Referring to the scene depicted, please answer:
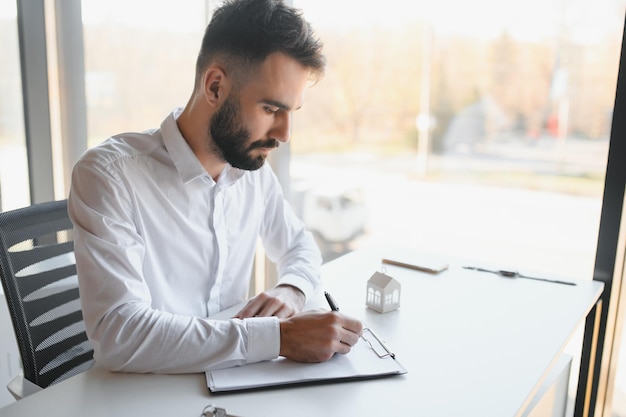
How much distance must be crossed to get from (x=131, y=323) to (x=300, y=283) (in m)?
0.50

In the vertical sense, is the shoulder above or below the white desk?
above

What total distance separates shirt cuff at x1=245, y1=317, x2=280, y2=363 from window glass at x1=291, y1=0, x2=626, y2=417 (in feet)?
3.24

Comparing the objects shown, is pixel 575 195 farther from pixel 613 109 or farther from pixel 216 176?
pixel 216 176

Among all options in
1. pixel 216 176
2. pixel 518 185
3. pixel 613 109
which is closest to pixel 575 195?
Result: pixel 518 185

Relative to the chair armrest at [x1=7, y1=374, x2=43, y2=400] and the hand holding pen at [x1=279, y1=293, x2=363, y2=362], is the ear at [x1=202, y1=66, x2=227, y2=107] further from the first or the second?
the chair armrest at [x1=7, y1=374, x2=43, y2=400]

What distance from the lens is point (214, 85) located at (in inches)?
52.0

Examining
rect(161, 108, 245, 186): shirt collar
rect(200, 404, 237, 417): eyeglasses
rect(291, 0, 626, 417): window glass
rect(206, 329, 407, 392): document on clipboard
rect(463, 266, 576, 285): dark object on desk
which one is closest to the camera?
rect(200, 404, 237, 417): eyeglasses

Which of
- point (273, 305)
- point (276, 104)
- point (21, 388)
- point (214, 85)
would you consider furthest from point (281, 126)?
point (21, 388)

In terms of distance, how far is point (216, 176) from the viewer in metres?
1.45

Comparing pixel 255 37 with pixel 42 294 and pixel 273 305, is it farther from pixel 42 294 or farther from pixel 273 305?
pixel 42 294

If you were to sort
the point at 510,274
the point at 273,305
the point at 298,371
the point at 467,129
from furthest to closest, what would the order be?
the point at 467,129, the point at 510,274, the point at 273,305, the point at 298,371

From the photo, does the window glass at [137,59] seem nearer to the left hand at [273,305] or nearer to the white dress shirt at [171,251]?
the white dress shirt at [171,251]

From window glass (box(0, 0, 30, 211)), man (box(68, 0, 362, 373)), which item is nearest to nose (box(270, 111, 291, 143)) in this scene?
man (box(68, 0, 362, 373))

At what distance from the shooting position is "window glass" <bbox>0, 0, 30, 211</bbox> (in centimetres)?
240
